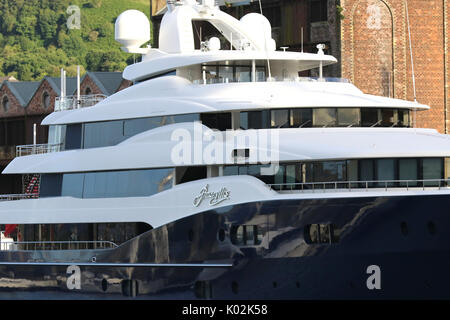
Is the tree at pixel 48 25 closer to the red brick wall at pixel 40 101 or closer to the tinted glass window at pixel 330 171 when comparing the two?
the red brick wall at pixel 40 101

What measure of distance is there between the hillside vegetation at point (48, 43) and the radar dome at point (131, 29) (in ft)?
347

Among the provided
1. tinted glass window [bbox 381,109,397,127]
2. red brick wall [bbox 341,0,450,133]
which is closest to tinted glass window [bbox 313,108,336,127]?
tinted glass window [bbox 381,109,397,127]

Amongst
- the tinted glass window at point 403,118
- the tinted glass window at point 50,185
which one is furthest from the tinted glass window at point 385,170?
the tinted glass window at point 50,185

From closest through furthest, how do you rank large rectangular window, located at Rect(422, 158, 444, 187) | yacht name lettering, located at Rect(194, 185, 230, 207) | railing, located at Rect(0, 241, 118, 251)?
1. large rectangular window, located at Rect(422, 158, 444, 187)
2. yacht name lettering, located at Rect(194, 185, 230, 207)
3. railing, located at Rect(0, 241, 118, 251)

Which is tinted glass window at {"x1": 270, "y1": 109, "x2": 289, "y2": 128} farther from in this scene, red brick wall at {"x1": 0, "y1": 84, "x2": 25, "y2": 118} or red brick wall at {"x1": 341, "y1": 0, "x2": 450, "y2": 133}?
red brick wall at {"x1": 0, "y1": 84, "x2": 25, "y2": 118}

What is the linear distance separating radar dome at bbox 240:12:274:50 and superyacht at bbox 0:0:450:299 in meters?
0.11

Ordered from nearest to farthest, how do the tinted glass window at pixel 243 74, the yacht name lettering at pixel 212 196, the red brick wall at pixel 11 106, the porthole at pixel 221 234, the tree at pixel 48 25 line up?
the porthole at pixel 221 234, the yacht name lettering at pixel 212 196, the tinted glass window at pixel 243 74, the red brick wall at pixel 11 106, the tree at pixel 48 25

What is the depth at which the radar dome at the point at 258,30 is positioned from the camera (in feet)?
93.8

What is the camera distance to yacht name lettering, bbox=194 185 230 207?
22469 millimetres
